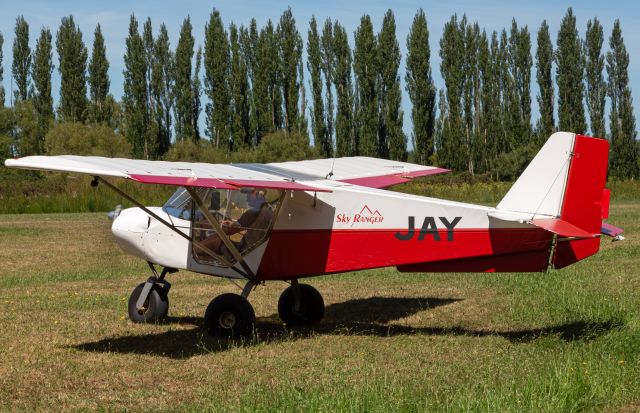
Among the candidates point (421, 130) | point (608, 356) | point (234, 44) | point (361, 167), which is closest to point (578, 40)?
point (421, 130)

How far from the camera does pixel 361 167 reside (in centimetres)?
1308

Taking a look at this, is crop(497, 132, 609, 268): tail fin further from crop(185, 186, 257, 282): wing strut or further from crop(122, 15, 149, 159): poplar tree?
crop(122, 15, 149, 159): poplar tree

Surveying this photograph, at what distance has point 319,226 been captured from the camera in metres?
10.1

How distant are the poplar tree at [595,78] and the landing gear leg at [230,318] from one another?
165 ft

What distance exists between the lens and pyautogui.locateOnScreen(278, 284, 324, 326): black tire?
11.1 metres

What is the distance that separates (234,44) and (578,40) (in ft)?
69.7

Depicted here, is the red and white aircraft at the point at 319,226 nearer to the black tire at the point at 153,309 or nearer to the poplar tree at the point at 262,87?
the black tire at the point at 153,309

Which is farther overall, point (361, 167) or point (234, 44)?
point (234, 44)

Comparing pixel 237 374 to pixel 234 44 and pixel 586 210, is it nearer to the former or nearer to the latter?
pixel 586 210

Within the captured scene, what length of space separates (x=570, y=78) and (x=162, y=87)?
25.2 meters

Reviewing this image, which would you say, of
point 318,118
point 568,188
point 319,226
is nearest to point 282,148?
point 318,118

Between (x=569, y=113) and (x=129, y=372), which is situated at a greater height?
(x=569, y=113)

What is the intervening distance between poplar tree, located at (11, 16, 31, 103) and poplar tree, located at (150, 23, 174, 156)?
39.2 feet

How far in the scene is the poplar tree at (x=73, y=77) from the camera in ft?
192
